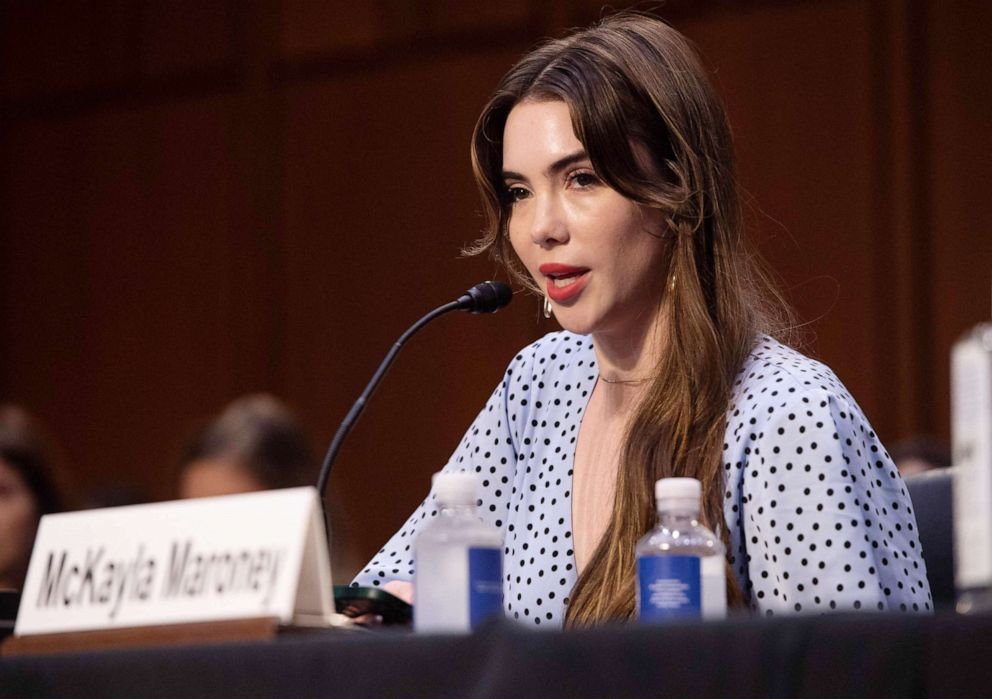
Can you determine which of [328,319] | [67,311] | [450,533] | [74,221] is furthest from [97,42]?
[450,533]

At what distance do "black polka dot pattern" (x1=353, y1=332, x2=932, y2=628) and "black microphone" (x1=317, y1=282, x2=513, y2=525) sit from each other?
0.18 m

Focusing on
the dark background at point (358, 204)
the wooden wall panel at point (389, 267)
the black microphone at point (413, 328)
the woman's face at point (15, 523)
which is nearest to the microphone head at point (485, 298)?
the black microphone at point (413, 328)

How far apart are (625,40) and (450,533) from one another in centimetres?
94

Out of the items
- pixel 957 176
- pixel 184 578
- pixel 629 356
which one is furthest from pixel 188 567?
pixel 957 176

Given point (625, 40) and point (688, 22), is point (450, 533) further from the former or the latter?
point (688, 22)

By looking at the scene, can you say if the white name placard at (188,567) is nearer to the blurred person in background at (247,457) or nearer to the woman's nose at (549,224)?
the woman's nose at (549,224)

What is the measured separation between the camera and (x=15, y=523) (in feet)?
11.5

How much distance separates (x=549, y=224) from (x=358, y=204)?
127 inches

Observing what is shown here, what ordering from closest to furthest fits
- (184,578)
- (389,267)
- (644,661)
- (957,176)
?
(644,661)
(184,578)
(957,176)
(389,267)

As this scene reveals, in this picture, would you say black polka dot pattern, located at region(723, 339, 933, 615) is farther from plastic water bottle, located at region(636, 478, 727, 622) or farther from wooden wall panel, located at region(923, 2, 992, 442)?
wooden wall panel, located at region(923, 2, 992, 442)

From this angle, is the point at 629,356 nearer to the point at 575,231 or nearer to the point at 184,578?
the point at 575,231

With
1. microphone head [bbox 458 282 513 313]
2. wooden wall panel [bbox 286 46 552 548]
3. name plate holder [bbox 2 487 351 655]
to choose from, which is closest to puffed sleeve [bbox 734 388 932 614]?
microphone head [bbox 458 282 513 313]

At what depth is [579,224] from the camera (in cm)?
184

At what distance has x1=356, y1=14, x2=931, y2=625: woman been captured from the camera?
163 cm
